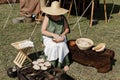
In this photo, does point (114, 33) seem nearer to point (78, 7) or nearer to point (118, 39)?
point (118, 39)

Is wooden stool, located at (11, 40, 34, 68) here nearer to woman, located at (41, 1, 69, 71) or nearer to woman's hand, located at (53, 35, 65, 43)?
woman, located at (41, 1, 69, 71)

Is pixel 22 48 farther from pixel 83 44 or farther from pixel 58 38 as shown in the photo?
pixel 83 44

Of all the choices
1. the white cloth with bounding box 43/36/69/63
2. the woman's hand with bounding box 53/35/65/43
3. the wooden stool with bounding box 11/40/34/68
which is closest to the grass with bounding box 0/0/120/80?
the wooden stool with bounding box 11/40/34/68

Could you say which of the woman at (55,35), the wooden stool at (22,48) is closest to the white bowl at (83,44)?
the woman at (55,35)

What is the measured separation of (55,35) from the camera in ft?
16.7

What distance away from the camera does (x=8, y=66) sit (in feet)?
17.6

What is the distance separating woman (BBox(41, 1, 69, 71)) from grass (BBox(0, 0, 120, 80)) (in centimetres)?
37

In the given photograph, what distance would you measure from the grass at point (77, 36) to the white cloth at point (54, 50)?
42cm

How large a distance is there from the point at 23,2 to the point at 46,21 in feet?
14.2

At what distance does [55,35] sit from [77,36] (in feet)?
7.22

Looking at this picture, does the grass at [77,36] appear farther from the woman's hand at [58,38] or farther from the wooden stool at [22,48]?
the woman's hand at [58,38]

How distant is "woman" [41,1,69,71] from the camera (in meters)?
5.06

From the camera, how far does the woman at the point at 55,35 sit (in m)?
5.06

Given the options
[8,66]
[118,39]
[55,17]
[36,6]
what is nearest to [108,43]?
Answer: [118,39]
